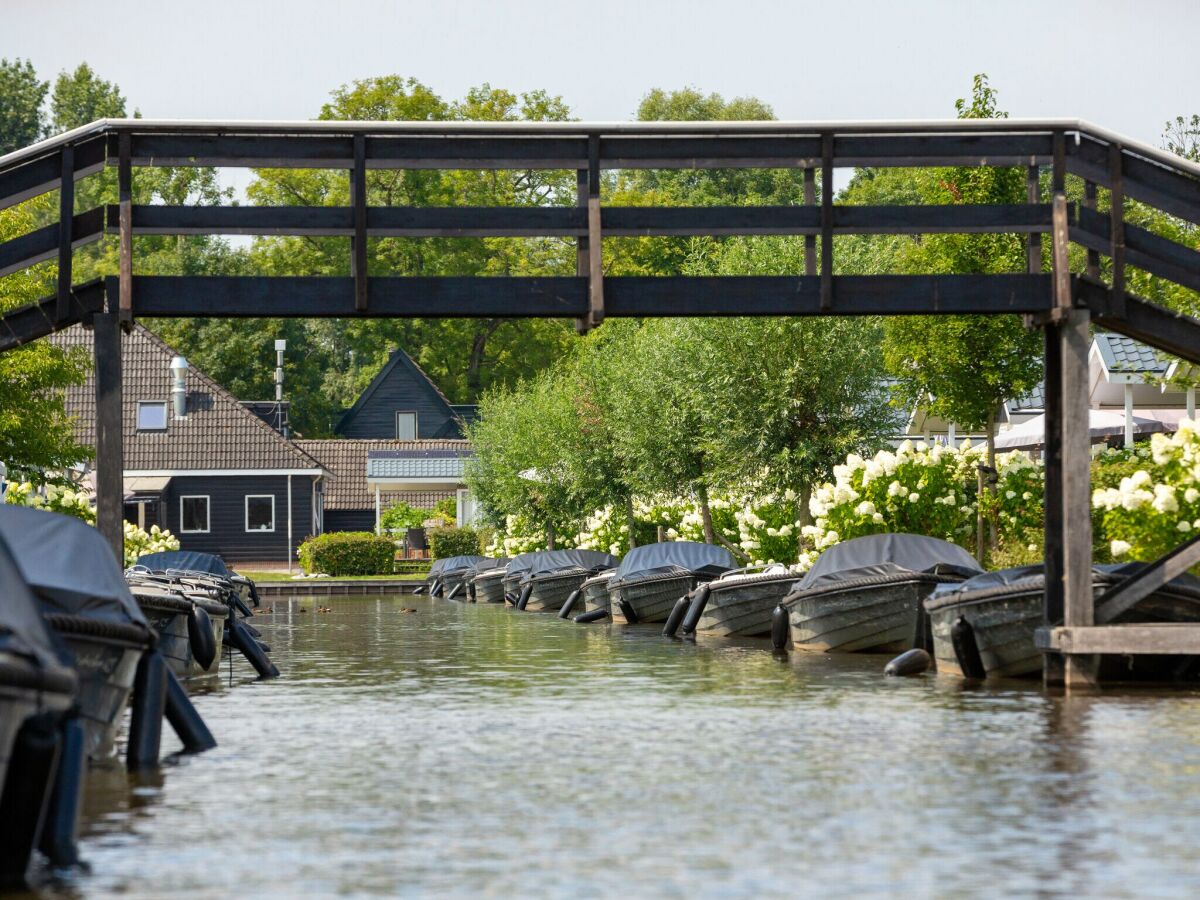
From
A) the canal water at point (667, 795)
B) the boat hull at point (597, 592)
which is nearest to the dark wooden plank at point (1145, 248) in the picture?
the canal water at point (667, 795)

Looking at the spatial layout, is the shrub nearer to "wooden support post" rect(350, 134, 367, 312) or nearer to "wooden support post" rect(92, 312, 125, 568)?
"wooden support post" rect(92, 312, 125, 568)

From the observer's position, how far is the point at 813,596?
25.6m

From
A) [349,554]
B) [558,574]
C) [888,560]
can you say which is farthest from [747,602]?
[349,554]

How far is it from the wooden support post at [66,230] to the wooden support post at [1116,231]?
926cm

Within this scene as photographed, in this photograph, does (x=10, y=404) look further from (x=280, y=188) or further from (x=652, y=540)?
(x=280, y=188)

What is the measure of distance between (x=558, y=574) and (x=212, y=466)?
2759 centimetres

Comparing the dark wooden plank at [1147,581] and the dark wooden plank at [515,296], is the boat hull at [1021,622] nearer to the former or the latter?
the dark wooden plank at [1147,581]

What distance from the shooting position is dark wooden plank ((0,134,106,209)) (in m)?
17.3

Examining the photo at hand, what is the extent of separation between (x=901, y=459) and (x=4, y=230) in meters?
16.6

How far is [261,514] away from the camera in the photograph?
7156cm

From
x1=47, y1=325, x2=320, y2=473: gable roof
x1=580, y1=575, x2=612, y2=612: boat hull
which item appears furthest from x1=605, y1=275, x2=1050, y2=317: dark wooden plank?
x1=47, y1=325, x2=320, y2=473: gable roof

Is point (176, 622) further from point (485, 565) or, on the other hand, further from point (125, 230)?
point (485, 565)

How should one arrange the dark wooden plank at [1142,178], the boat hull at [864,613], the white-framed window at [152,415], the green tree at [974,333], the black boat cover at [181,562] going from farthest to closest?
1. the white-framed window at [152,415]
2. the black boat cover at [181,562]
3. the green tree at [974,333]
4. the boat hull at [864,613]
5. the dark wooden plank at [1142,178]

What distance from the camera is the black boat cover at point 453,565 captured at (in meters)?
58.1
